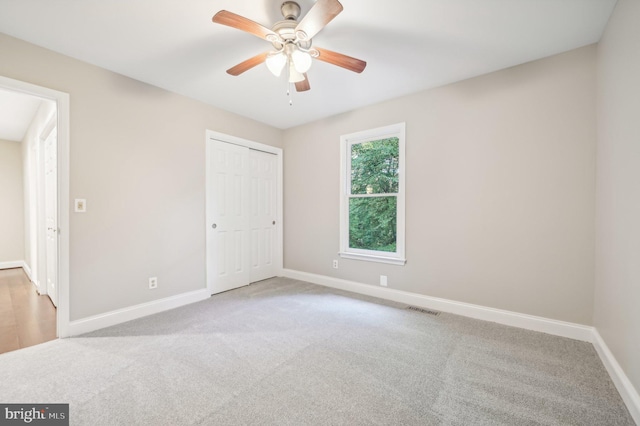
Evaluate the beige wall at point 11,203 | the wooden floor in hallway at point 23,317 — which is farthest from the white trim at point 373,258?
the beige wall at point 11,203

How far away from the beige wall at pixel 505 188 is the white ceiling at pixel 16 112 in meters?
4.32

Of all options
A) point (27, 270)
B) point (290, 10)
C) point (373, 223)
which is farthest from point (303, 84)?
point (27, 270)

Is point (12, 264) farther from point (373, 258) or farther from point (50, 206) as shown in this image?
point (373, 258)

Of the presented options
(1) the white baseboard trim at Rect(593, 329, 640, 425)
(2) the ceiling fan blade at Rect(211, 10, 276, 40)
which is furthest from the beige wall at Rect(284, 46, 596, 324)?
(2) the ceiling fan blade at Rect(211, 10, 276, 40)

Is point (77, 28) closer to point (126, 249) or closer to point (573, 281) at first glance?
point (126, 249)

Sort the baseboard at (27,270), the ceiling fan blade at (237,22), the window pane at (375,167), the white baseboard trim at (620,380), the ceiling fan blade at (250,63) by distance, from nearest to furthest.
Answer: the white baseboard trim at (620,380), the ceiling fan blade at (237,22), the ceiling fan blade at (250,63), the window pane at (375,167), the baseboard at (27,270)

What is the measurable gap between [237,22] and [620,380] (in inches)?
129

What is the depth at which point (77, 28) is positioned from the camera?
6.81 feet

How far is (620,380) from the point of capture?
5.47ft

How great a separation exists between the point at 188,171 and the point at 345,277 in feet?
8.30

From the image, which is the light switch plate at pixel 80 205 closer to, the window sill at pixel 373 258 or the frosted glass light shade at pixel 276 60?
the frosted glass light shade at pixel 276 60

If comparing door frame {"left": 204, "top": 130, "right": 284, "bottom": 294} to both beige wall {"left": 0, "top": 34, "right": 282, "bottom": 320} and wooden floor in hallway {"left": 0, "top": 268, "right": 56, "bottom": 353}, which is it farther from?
wooden floor in hallway {"left": 0, "top": 268, "right": 56, "bottom": 353}

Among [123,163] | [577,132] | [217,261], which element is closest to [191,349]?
[217,261]

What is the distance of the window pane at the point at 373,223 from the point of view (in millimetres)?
3504
